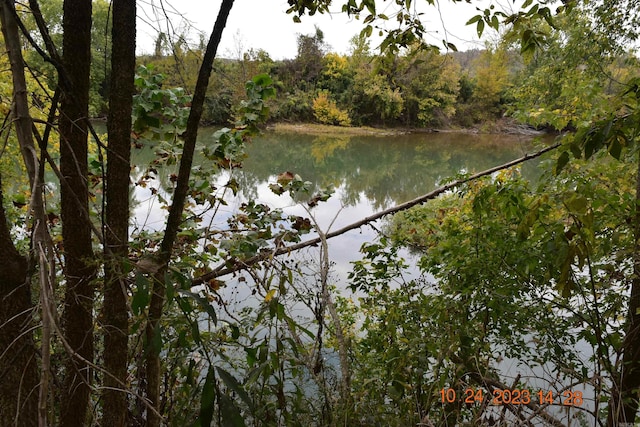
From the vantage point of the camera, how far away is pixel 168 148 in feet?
6.35

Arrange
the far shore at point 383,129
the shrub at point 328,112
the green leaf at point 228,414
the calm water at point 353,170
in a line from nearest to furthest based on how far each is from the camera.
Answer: the green leaf at point 228,414 → the calm water at point 353,170 → the far shore at point 383,129 → the shrub at point 328,112

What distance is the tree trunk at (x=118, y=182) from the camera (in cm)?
98

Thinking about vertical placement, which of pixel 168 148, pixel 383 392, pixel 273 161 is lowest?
pixel 383 392

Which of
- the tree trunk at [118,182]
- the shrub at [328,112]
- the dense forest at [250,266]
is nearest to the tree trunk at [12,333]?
the dense forest at [250,266]

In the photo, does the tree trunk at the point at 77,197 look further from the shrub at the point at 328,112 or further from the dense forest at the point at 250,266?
the shrub at the point at 328,112

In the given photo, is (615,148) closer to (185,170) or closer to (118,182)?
(185,170)

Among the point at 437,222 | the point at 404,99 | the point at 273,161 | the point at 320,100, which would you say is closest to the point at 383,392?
the point at 437,222

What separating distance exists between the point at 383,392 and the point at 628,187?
2005mm

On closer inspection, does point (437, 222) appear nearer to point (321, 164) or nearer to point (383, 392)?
point (383, 392)

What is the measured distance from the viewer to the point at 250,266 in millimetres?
1596

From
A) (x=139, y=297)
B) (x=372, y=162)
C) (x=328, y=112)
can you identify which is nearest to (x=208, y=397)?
(x=139, y=297)

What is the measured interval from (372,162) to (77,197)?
15863 millimetres

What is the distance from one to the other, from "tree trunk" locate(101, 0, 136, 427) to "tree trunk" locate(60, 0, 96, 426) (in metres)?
0.06

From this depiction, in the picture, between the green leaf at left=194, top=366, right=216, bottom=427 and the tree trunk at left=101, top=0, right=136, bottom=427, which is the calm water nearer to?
the tree trunk at left=101, top=0, right=136, bottom=427
